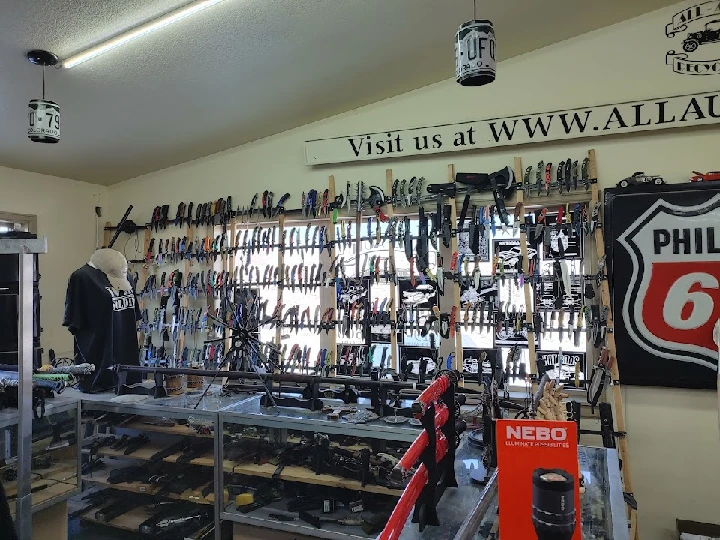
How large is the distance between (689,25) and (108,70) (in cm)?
411

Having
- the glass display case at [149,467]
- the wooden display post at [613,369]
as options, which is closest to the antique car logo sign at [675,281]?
the wooden display post at [613,369]

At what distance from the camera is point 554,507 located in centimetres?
131

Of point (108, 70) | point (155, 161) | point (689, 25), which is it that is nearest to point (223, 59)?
point (108, 70)

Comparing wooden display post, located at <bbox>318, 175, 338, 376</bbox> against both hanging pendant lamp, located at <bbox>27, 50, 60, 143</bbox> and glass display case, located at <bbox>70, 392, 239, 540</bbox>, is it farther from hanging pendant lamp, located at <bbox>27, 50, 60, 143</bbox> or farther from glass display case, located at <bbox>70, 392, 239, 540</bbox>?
hanging pendant lamp, located at <bbox>27, 50, 60, 143</bbox>

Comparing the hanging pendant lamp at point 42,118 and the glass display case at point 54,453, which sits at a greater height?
the hanging pendant lamp at point 42,118

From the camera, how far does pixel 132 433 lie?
3979 mm

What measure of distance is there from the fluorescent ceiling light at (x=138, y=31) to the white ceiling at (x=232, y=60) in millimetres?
51

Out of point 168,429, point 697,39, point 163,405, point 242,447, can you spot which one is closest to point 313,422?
point 242,447

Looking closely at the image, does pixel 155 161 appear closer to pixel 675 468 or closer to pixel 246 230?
pixel 246 230

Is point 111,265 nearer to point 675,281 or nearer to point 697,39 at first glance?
point 675,281

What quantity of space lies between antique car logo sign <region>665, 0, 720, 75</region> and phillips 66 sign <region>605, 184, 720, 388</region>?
855 millimetres

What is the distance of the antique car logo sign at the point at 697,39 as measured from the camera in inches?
145

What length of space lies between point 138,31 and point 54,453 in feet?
8.80

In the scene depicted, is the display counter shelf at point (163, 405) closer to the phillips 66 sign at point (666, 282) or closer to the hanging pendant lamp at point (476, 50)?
the hanging pendant lamp at point (476, 50)
